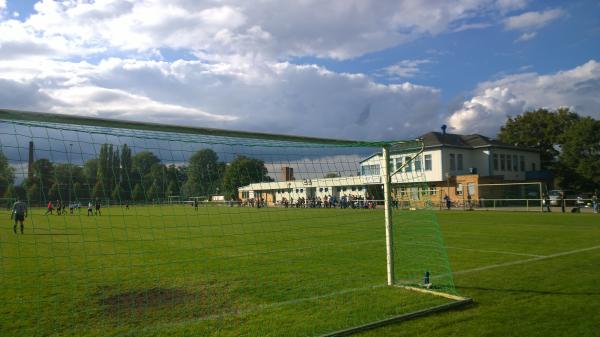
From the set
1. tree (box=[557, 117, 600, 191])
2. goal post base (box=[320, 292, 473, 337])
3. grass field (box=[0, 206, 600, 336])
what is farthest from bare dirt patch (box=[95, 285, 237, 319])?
tree (box=[557, 117, 600, 191])

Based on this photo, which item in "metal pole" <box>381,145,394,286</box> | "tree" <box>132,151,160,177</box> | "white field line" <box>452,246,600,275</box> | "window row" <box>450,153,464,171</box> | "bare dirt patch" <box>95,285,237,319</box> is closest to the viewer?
"tree" <box>132,151,160,177</box>

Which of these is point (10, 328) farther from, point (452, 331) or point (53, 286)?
point (452, 331)

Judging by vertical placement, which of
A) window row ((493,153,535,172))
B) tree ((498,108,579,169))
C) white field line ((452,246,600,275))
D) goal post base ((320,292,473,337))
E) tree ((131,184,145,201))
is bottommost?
white field line ((452,246,600,275))

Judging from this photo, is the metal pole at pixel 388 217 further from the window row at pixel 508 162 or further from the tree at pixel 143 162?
the window row at pixel 508 162

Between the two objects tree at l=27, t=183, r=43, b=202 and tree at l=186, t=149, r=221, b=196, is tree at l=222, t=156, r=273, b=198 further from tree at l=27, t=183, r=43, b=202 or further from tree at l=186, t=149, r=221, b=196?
tree at l=27, t=183, r=43, b=202

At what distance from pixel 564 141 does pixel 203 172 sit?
5893 cm

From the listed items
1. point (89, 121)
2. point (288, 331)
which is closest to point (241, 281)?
point (288, 331)

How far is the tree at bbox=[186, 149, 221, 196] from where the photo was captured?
6379 mm

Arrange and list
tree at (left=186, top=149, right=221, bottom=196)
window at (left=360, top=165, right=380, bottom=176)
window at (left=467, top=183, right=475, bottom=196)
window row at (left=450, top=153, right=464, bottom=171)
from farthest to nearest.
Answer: window row at (left=450, top=153, right=464, bottom=171) < window at (left=467, top=183, right=475, bottom=196) < window at (left=360, top=165, right=380, bottom=176) < tree at (left=186, top=149, right=221, bottom=196)

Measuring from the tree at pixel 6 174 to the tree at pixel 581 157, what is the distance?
56603 mm

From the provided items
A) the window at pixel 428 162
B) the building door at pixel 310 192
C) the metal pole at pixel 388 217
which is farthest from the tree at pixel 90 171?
the window at pixel 428 162

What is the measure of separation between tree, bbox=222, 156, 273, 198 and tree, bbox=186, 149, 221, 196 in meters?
0.26

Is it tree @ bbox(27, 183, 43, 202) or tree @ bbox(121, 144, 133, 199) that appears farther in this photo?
tree @ bbox(121, 144, 133, 199)

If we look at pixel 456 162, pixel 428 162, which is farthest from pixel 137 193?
pixel 456 162
